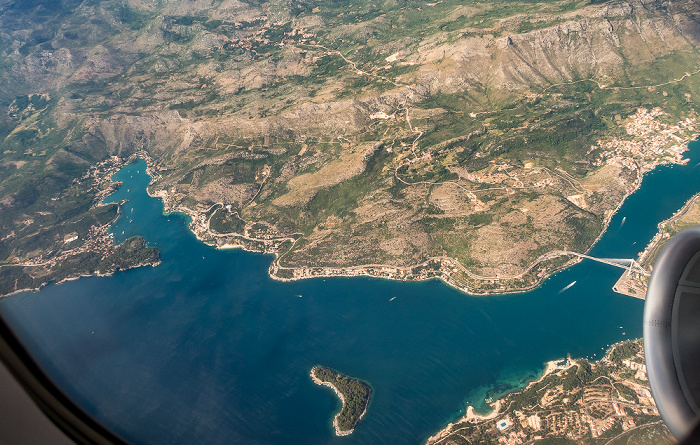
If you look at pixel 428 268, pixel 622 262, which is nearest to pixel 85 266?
pixel 428 268

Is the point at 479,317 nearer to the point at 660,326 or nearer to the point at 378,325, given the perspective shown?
the point at 378,325

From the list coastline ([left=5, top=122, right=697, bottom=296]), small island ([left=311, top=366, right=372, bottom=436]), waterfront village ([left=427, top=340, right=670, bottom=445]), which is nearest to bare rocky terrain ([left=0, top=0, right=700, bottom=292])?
coastline ([left=5, top=122, right=697, bottom=296])

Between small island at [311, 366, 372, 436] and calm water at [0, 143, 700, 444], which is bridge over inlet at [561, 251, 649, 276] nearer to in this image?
calm water at [0, 143, 700, 444]

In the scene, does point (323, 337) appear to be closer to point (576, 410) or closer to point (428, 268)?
point (428, 268)

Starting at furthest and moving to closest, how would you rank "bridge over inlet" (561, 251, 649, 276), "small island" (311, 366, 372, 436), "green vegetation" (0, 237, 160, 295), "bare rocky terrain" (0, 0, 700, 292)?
"green vegetation" (0, 237, 160, 295), "bare rocky terrain" (0, 0, 700, 292), "bridge over inlet" (561, 251, 649, 276), "small island" (311, 366, 372, 436)

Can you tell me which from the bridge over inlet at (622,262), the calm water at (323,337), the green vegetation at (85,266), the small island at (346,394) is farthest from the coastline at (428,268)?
the small island at (346,394)
